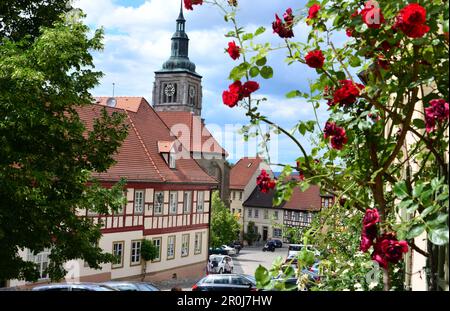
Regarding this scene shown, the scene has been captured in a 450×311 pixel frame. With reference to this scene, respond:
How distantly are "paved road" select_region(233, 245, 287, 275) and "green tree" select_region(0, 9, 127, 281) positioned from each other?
19.9 meters

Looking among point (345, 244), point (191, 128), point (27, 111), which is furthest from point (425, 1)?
point (191, 128)

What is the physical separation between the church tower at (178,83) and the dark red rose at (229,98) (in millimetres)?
65606

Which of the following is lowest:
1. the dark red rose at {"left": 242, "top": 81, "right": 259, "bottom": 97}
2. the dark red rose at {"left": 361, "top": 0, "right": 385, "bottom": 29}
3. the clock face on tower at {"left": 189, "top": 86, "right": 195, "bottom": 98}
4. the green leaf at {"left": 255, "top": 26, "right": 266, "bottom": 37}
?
the dark red rose at {"left": 242, "top": 81, "right": 259, "bottom": 97}

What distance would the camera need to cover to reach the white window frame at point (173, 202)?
25.0 m

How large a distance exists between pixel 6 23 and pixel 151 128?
18005mm

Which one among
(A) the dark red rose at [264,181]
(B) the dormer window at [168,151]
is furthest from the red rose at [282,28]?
(B) the dormer window at [168,151]

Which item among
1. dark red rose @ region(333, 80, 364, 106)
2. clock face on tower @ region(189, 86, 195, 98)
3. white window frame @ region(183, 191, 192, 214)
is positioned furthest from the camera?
clock face on tower @ region(189, 86, 195, 98)

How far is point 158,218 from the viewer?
2386 centimetres

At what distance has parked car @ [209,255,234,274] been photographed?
26609 mm

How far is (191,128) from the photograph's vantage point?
135 feet

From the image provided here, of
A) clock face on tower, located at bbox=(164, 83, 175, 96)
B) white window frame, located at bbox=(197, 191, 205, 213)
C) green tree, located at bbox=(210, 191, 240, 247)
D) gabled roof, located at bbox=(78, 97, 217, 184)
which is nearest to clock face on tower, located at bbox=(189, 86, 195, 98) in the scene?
clock face on tower, located at bbox=(164, 83, 175, 96)

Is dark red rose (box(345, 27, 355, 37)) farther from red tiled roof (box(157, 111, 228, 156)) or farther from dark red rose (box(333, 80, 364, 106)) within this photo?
red tiled roof (box(157, 111, 228, 156))
